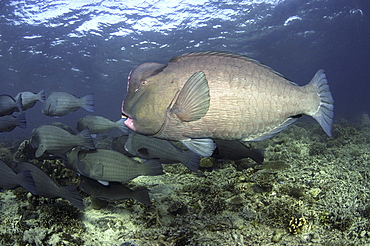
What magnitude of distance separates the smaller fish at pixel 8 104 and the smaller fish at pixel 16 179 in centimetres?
209

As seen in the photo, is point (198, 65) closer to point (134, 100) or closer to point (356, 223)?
point (134, 100)

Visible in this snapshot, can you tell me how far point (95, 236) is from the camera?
3.12 metres

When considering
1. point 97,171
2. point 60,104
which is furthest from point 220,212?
point 60,104

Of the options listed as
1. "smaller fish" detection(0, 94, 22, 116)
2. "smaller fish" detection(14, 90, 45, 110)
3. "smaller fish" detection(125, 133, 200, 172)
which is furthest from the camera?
"smaller fish" detection(14, 90, 45, 110)

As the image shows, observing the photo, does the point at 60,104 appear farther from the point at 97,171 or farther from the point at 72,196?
the point at 97,171

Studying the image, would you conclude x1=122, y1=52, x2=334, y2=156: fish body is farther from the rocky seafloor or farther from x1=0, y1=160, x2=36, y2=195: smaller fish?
x1=0, y1=160, x2=36, y2=195: smaller fish

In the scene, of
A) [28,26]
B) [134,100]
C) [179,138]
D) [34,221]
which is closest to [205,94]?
[179,138]

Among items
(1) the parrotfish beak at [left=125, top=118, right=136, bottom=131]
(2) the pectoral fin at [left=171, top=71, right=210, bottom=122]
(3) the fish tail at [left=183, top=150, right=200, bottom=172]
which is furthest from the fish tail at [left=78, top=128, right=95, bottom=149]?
(2) the pectoral fin at [left=171, top=71, right=210, bottom=122]

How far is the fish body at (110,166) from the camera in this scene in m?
2.95

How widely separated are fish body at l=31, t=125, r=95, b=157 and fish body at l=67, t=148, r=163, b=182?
0.59 metres

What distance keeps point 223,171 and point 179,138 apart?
150 inches

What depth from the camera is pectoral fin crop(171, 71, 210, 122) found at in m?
1.55

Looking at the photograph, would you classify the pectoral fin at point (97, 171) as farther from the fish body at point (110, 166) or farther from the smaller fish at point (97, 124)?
the smaller fish at point (97, 124)

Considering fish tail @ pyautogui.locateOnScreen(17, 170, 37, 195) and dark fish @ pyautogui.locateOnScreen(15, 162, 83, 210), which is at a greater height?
fish tail @ pyautogui.locateOnScreen(17, 170, 37, 195)
